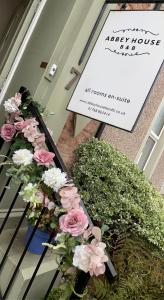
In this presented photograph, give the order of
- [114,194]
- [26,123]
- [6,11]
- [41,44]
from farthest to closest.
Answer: [6,11] < [114,194] < [41,44] < [26,123]

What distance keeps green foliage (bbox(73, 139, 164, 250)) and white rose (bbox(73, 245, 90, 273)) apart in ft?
6.48

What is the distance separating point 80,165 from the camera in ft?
14.6

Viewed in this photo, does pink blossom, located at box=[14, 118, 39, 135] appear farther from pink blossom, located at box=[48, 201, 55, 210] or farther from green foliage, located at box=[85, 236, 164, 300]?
green foliage, located at box=[85, 236, 164, 300]

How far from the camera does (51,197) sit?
2854mm

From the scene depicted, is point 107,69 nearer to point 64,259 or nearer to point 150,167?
point 64,259

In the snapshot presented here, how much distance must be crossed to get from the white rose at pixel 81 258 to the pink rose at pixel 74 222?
0.39 feet

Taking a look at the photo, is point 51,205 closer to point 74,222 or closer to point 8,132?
point 74,222

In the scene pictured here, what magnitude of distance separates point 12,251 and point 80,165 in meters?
1.51

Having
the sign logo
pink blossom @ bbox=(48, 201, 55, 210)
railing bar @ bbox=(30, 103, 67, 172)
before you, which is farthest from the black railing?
the sign logo

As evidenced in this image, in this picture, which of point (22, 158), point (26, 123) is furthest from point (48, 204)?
point (26, 123)

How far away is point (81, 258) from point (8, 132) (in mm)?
1684

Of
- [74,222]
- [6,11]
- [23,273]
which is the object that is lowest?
[23,273]

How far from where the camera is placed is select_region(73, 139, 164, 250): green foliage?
4.23 meters

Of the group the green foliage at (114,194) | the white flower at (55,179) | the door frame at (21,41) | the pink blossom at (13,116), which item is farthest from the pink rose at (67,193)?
the green foliage at (114,194)
